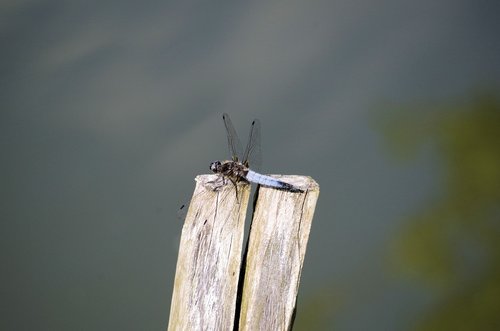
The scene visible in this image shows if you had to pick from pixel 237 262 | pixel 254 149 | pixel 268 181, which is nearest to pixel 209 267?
pixel 237 262

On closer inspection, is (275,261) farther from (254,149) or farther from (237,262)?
(254,149)

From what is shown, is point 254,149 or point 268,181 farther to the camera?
point 254,149

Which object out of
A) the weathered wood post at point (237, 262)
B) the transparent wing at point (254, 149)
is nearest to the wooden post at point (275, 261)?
the weathered wood post at point (237, 262)

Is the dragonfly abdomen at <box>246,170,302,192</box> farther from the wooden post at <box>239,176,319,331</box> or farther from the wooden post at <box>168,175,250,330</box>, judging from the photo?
the wooden post at <box>168,175,250,330</box>

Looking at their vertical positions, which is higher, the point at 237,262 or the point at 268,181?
the point at 268,181

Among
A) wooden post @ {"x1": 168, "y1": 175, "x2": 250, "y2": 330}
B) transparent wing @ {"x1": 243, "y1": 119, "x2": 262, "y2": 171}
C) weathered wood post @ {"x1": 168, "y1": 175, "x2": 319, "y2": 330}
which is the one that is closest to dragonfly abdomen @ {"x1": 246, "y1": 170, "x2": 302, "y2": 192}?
weathered wood post @ {"x1": 168, "y1": 175, "x2": 319, "y2": 330}

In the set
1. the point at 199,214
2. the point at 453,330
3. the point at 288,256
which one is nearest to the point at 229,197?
the point at 199,214

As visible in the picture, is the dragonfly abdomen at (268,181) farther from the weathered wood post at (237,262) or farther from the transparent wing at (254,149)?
the transparent wing at (254,149)
